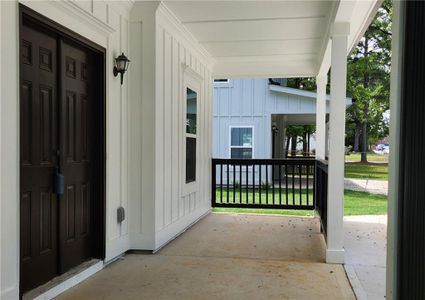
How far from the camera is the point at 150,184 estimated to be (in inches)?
179

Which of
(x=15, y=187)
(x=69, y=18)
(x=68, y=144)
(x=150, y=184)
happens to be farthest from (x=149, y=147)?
(x=15, y=187)

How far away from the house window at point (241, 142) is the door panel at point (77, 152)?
349 inches

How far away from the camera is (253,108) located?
40.9 ft

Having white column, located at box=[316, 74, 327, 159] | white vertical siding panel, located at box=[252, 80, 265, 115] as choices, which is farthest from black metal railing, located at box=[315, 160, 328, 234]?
white vertical siding panel, located at box=[252, 80, 265, 115]

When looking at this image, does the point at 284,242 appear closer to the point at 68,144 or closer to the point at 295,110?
the point at 68,144

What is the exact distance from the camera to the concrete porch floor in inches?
134

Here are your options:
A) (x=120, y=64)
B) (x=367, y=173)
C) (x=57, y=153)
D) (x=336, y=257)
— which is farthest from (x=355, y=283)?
(x=367, y=173)

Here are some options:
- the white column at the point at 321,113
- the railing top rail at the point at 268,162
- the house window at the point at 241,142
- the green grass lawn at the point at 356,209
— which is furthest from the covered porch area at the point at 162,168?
the house window at the point at 241,142

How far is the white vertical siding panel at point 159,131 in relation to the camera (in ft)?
15.2

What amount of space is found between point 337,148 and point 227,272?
5.65 feet

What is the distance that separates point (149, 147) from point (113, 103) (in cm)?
65

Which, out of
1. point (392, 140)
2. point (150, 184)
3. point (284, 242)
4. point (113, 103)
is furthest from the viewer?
point (284, 242)

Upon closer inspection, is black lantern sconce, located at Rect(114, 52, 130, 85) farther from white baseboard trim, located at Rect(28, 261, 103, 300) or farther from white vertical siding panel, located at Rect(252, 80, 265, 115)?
white vertical siding panel, located at Rect(252, 80, 265, 115)

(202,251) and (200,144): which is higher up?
(200,144)
